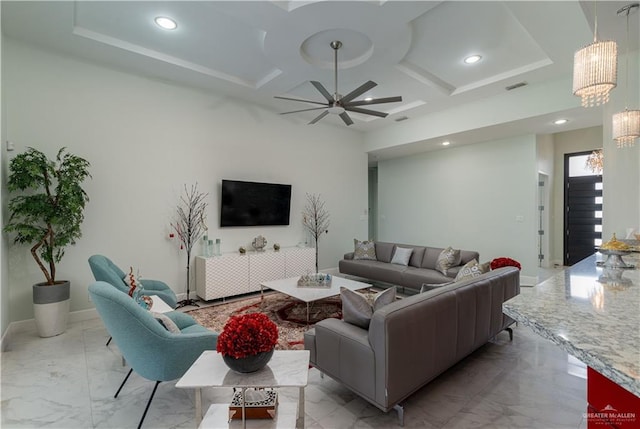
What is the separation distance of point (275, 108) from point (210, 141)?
1.41m

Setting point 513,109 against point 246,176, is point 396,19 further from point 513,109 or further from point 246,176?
point 246,176

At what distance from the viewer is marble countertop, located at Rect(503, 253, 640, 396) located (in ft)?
2.74

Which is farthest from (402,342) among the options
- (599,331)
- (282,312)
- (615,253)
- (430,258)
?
(430,258)

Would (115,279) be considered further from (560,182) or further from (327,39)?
(560,182)

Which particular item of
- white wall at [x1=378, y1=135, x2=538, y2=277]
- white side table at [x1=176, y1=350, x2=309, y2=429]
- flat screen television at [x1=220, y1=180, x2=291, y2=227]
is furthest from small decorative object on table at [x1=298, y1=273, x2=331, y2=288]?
white wall at [x1=378, y1=135, x2=538, y2=277]

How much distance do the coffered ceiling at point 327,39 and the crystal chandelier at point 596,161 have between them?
2.15 metres

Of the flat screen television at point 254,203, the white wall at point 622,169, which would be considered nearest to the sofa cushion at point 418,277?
the white wall at point 622,169

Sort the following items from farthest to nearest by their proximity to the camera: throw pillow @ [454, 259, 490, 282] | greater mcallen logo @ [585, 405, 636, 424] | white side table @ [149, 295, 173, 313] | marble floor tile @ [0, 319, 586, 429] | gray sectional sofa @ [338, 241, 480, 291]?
1. gray sectional sofa @ [338, 241, 480, 291]
2. throw pillow @ [454, 259, 490, 282]
3. white side table @ [149, 295, 173, 313]
4. marble floor tile @ [0, 319, 586, 429]
5. greater mcallen logo @ [585, 405, 636, 424]

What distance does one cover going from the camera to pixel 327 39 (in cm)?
338


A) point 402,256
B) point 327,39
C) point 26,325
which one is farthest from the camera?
point 402,256

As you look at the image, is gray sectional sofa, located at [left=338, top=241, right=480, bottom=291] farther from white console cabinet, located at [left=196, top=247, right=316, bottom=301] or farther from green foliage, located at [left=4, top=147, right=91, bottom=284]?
green foliage, located at [left=4, top=147, right=91, bottom=284]

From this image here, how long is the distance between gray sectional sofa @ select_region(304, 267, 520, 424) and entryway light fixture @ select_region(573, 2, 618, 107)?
1.67m

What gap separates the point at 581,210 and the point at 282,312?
24.3 feet

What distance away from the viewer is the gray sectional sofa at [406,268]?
15.5 ft
